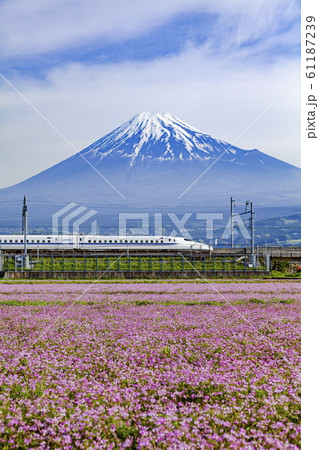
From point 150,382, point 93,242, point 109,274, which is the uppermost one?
point 93,242

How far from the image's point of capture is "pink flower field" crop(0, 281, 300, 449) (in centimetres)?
564

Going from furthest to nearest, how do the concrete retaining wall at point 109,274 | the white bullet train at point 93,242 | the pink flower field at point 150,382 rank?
the white bullet train at point 93,242 < the concrete retaining wall at point 109,274 < the pink flower field at point 150,382

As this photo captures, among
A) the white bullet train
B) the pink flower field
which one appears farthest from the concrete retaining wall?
the white bullet train

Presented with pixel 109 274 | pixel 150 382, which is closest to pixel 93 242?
pixel 109 274

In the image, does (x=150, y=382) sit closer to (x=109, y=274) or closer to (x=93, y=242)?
(x=109, y=274)

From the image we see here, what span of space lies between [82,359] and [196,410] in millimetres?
3516

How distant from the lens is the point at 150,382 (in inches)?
305

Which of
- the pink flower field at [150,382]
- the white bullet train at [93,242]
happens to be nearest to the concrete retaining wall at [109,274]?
the pink flower field at [150,382]

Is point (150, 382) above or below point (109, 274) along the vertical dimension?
above

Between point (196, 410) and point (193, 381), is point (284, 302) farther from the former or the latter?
point (196, 410)

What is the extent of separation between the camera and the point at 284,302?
2005 cm

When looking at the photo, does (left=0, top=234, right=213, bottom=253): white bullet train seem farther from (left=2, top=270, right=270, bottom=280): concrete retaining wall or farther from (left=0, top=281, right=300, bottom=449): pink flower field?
(left=0, top=281, right=300, bottom=449): pink flower field

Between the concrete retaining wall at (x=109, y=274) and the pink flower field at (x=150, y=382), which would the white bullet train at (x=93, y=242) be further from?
the pink flower field at (x=150, y=382)

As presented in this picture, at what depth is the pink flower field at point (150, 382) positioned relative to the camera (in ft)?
18.5
